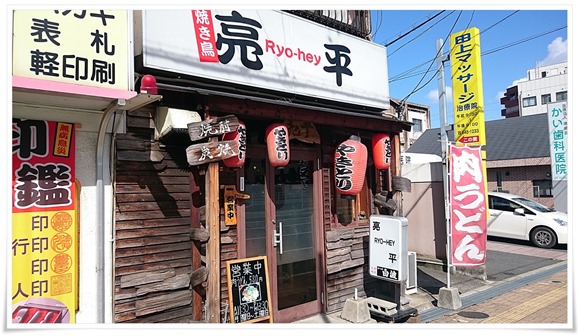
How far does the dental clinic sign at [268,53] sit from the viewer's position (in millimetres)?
4875

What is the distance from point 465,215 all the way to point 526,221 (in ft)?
24.7

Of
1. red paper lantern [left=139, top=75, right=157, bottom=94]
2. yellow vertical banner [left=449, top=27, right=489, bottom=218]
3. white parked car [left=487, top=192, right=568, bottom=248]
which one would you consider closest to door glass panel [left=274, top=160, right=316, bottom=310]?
red paper lantern [left=139, top=75, right=157, bottom=94]

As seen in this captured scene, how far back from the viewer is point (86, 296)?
169 inches

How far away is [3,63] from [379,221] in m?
5.40

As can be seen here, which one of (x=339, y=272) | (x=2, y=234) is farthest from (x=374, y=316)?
(x=2, y=234)

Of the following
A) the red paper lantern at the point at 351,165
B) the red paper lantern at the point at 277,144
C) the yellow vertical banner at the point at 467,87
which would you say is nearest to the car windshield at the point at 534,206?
the yellow vertical banner at the point at 467,87

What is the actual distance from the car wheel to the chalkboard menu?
37.0 ft

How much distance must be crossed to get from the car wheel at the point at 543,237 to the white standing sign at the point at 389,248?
9.08 m

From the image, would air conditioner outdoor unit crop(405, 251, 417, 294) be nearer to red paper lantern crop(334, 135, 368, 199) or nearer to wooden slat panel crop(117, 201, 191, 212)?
red paper lantern crop(334, 135, 368, 199)

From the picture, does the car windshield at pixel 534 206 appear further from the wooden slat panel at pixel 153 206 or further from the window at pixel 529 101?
the window at pixel 529 101

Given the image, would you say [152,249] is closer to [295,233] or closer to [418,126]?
[295,233]

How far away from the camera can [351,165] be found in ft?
19.5

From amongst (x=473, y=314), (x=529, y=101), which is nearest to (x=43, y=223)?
(x=473, y=314)

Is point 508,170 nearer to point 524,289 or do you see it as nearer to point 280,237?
point 524,289
